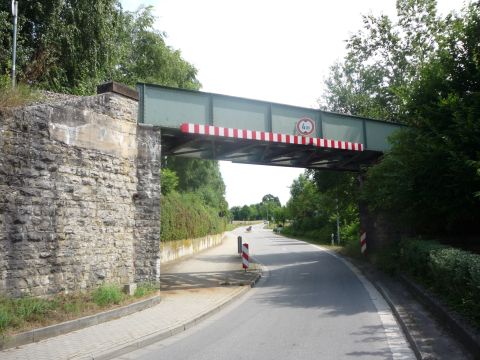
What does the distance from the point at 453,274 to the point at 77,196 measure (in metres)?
7.58

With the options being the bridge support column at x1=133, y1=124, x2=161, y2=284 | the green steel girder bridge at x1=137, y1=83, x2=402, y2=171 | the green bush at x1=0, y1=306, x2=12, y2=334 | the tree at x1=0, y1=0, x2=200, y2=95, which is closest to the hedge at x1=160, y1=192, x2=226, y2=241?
the green steel girder bridge at x1=137, y1=83, x2=402, y2=171

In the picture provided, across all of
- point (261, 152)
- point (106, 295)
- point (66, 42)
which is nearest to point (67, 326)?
point (106, 295)

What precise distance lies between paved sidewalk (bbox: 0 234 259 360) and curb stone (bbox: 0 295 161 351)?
109mm

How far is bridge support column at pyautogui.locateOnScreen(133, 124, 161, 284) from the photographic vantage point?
11055mm

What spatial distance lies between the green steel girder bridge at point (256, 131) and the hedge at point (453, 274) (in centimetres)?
589

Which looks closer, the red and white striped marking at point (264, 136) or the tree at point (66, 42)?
the red and white striped marking at point (264, 136)

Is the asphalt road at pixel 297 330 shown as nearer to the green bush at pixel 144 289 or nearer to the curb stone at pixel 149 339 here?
the curb stone at pixel 149 339

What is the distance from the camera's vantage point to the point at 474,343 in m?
5.69

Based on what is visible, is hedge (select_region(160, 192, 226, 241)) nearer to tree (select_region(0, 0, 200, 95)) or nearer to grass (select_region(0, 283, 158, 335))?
tree (select_region(0, 0, 200, 95))

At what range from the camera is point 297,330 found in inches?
314

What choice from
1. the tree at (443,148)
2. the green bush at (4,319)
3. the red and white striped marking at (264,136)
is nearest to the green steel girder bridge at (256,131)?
the red and white striped marking at (264,136)

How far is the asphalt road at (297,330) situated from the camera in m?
6.56

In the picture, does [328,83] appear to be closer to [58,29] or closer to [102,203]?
[58,29]

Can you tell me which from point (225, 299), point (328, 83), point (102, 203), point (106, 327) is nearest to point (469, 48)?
point (225, 299)
